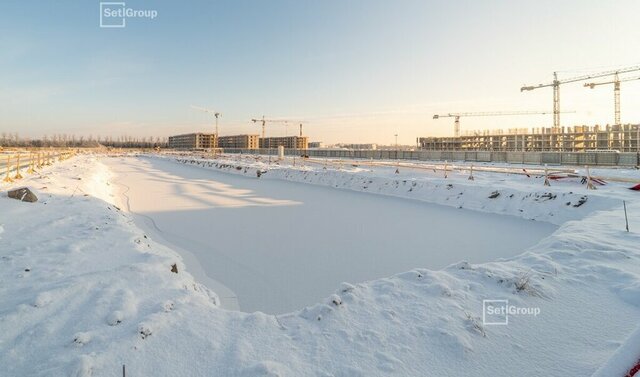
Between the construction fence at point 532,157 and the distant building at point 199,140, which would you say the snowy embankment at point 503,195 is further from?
the distant building at point 199,140

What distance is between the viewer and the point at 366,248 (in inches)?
347

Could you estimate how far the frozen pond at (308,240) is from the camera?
6.70 meters

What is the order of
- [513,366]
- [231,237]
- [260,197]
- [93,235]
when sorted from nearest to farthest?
[513,366] → [93,235] → [231,237] → [260,197]

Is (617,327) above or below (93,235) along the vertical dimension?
below

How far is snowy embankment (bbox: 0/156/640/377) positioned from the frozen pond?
95 cm

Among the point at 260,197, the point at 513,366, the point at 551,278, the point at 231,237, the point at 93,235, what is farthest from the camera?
the point at 260,197

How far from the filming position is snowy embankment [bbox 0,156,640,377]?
363cm

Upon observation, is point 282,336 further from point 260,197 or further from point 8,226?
point 260,197

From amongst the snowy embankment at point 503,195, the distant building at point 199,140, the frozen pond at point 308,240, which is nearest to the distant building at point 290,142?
the distant building at point 199,140

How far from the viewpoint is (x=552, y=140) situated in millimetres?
97375

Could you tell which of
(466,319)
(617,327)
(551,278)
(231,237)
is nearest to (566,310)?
(617,327)

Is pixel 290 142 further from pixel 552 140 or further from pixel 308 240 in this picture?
pixel 308 240

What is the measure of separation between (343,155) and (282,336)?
65146 millimetres

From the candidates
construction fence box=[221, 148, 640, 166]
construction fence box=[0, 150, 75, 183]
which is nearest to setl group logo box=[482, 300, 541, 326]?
construction fence box=[0, 150, 75, 183]
